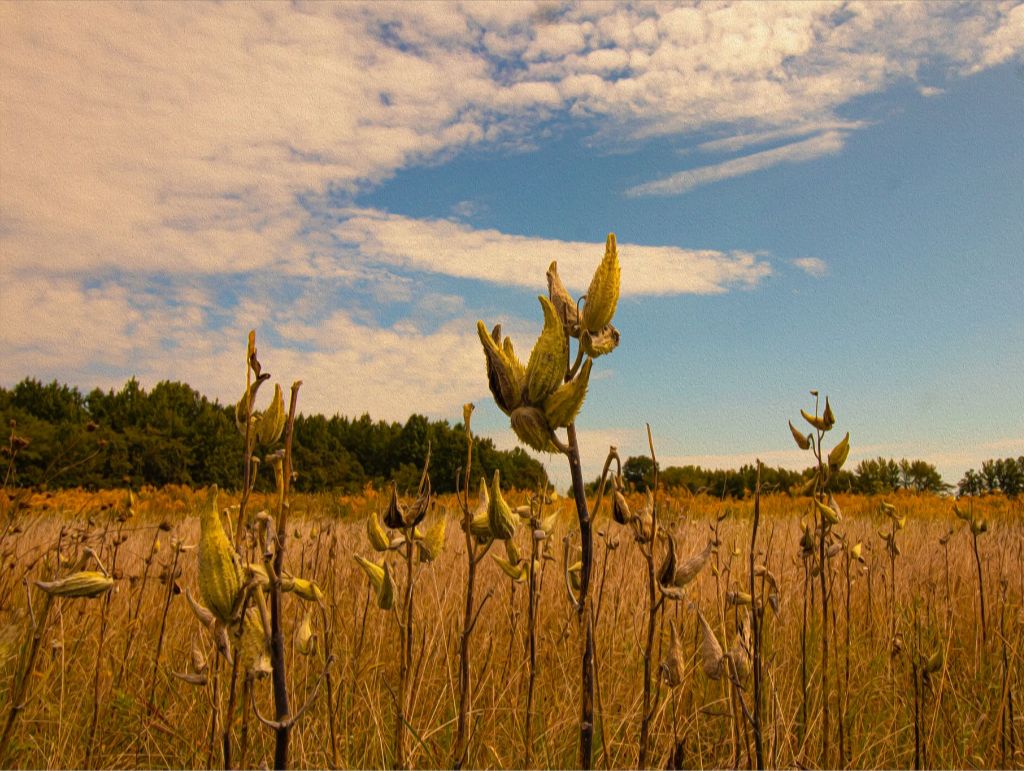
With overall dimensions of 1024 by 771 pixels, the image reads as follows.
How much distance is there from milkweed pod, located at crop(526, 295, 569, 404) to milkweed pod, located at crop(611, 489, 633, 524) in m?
0.30

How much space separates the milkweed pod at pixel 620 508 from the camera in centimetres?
109

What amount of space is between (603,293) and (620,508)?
0.38m

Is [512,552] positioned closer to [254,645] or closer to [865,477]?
[254,645]

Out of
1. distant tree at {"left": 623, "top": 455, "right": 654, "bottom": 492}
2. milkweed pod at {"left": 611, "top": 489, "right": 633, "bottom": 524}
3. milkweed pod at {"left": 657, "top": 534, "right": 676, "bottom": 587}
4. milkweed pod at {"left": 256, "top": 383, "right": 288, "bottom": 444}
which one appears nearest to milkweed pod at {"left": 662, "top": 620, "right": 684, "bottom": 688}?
milkweed pod at {"left": 657, "top": 534, "right": 676, "bottom": 587}

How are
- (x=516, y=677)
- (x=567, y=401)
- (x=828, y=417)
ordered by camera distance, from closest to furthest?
1. (x=567, y=401)
2. (x=828, y=417)
3. (x=516, y=677)

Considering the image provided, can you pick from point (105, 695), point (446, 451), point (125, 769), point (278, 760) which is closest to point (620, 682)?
point (125, 769)

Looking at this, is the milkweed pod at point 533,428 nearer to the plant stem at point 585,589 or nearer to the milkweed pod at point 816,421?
the plant stem at point 585,589

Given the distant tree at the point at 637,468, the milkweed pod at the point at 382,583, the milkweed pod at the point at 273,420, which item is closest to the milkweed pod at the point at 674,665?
the milkweed pod at the point at 382,583

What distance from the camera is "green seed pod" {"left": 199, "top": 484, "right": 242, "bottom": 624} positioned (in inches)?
33.8

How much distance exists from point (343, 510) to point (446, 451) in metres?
3.03

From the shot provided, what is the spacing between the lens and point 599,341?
0.88 metres

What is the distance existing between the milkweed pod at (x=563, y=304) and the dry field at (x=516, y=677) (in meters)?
0.65

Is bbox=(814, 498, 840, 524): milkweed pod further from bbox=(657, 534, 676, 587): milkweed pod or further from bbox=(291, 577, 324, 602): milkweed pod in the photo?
bbox=(291, 577, 324, 602): milkweed pod

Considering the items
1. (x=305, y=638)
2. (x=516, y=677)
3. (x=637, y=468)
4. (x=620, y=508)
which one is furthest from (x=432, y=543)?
(x=637, y=468)
